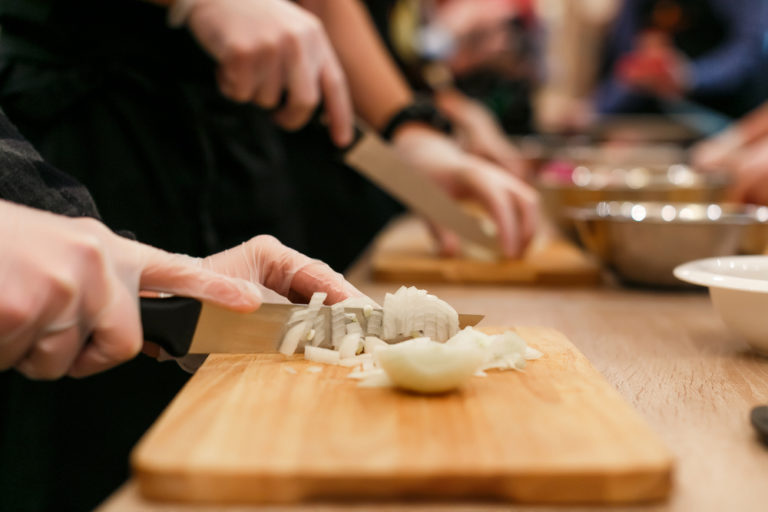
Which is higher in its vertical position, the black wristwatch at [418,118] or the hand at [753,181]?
the black wristwatch at [418,118]

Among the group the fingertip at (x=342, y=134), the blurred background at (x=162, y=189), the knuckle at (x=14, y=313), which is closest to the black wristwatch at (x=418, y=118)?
the blurred background at (x=162, y=189)

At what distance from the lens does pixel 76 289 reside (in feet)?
2.09

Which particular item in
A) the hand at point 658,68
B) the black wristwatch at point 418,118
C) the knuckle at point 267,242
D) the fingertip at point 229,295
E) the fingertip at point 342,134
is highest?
the hand at point 658,68

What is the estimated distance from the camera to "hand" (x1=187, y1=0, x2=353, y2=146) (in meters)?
1.25

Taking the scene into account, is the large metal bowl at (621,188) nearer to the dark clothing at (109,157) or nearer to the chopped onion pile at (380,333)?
the dark clothing at (109,157)

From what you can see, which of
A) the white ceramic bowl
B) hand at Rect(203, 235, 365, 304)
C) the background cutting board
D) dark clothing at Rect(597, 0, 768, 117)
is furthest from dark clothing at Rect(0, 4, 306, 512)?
dark clothing at Rect(597, 0, 768, 117)

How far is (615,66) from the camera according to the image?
6.82 metres

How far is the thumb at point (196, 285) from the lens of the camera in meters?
0.73

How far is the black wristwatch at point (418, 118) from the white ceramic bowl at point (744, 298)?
110cm

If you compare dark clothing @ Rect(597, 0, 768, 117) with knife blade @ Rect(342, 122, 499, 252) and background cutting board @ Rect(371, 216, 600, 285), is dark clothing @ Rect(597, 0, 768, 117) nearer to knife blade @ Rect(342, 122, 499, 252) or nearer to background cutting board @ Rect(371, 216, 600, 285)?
background cutting board @ Rect(371, 216, 600, 285)

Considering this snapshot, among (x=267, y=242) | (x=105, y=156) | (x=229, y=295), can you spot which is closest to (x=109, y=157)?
(x=105, y=156)

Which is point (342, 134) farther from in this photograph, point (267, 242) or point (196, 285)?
point (196, 285)

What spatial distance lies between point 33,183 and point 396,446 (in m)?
0.53

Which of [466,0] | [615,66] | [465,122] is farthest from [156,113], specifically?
[615,66]
